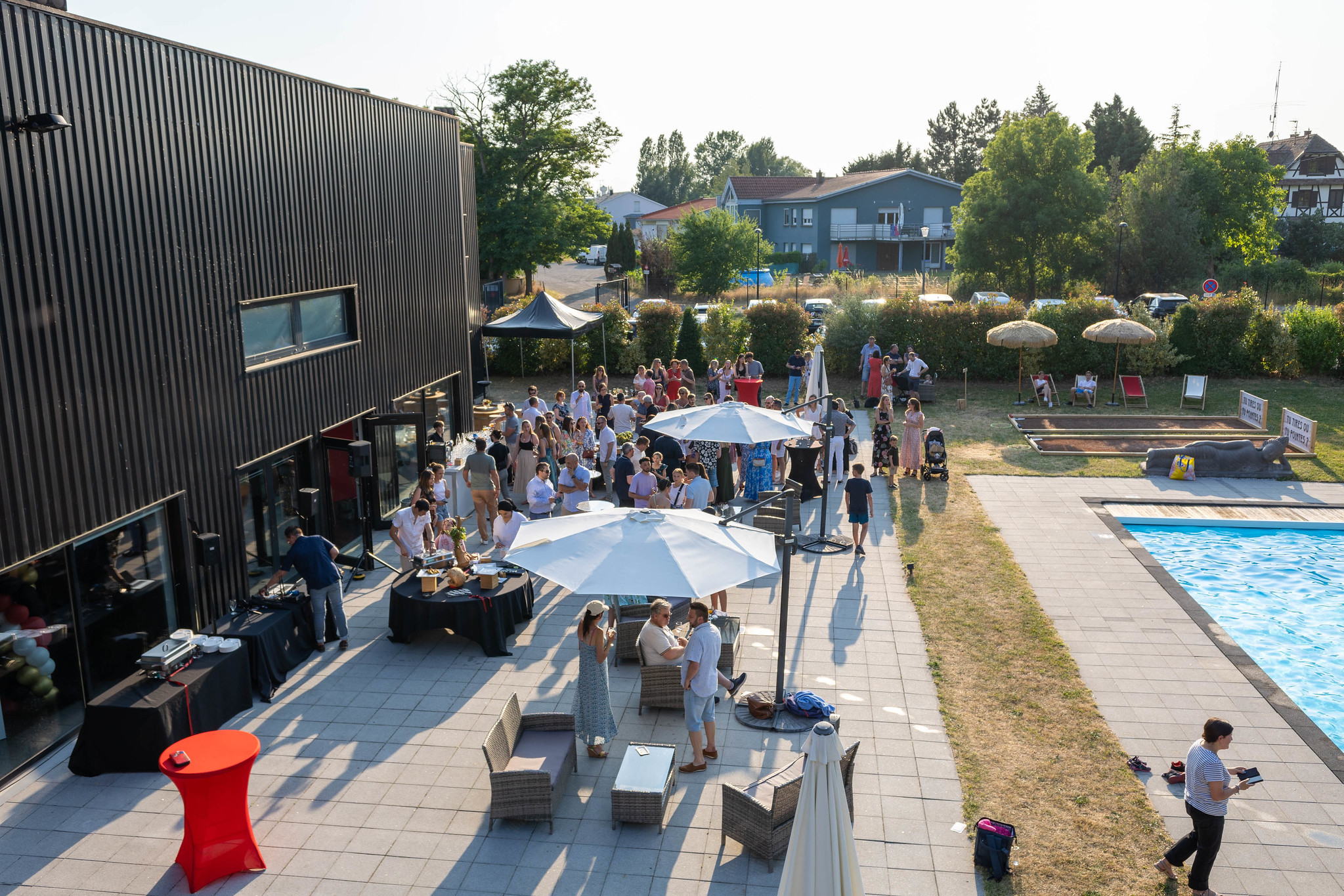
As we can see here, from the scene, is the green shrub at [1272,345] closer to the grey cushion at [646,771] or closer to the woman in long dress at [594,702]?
the woman in long dress at [594,702]

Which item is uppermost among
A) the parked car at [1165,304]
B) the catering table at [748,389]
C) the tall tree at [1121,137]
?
the tall tree at [1121,137]

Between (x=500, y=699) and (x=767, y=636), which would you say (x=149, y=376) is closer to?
(x=500, y=699)

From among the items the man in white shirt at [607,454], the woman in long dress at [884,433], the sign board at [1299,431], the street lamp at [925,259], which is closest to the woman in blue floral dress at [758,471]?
the man in white shirt at [607,454]

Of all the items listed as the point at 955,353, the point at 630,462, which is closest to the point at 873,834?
the point at 630,462

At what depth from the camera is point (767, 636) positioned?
10.5m

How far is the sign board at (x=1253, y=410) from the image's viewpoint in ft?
68.5

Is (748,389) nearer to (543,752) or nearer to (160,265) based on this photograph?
(160,265)

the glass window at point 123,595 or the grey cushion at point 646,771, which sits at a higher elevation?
the glass window at point 123,595

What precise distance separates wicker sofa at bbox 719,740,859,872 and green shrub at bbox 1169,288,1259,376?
24.4m

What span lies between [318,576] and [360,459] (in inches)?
121

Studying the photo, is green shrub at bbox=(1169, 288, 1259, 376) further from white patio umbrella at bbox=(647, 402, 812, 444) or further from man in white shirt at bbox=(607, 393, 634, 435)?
white patio umbrella at bbox=(647, 402, 812, 444)

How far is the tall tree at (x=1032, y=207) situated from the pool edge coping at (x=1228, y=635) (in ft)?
92.0

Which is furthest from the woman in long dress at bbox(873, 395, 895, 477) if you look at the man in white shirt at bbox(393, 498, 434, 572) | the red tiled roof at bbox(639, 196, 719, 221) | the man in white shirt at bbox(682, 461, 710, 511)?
the red tiled roof at bbox(639, 196, 719, 221)

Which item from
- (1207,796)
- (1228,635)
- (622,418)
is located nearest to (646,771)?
(1207,796)
